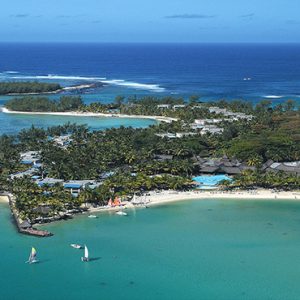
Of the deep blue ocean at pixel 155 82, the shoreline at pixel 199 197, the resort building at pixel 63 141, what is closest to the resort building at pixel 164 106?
the deep blue ocean at pixel 155 82

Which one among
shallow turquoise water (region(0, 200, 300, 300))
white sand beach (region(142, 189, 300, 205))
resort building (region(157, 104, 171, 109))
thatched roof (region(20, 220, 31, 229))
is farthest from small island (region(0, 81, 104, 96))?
thatched roof (region(20, 220, 31, 229))

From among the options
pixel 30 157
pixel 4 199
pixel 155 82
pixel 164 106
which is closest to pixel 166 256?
pixel 4 199

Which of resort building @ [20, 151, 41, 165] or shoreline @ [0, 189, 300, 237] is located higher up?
resort building @ [20, 151, 41, 165]

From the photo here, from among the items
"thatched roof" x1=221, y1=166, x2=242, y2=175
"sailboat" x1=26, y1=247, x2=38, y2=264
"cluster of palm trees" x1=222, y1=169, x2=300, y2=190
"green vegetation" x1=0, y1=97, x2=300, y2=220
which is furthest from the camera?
"thatched roof" x1=221, y1=166, x2=242, y2=175

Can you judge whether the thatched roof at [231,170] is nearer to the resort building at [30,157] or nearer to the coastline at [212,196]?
the coastline at [212,196]

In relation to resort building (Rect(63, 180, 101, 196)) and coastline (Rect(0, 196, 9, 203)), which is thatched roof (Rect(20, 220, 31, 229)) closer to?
resort building (Rect(63, 180, 101, 196))
